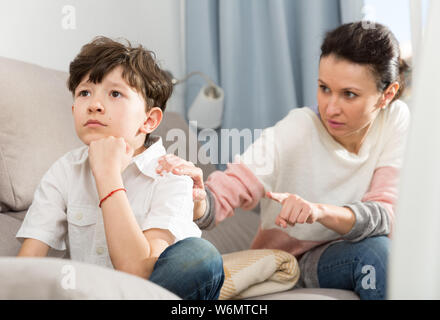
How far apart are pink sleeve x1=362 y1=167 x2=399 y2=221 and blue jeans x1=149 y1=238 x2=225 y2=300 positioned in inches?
19.9

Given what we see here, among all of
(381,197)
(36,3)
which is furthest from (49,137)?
(381,197)

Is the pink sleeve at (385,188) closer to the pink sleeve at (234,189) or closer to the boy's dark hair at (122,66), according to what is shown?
the pink sleeve at (234,189)

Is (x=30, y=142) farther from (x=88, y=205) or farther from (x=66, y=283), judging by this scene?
(x=66, y=283)

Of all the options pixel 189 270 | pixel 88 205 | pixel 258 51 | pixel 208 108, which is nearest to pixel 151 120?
pixel 88 205

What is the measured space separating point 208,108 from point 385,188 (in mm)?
937

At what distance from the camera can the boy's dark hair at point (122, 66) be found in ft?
2.96

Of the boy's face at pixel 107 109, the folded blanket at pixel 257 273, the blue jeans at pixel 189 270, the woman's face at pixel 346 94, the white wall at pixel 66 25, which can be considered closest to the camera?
the blue jeans at pixel 189 270

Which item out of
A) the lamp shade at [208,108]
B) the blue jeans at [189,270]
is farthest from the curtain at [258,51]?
the blue jeans at [189,270]

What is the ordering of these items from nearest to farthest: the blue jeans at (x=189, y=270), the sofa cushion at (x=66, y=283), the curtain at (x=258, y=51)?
1. the sofa cushion at (x=66, y=283)
2. the blue jeans at (x=189, y=270)
3. the curtain at (x=258, y=51)

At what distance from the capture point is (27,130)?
118 cm

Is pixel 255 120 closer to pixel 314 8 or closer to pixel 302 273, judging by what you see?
pixel 314 8

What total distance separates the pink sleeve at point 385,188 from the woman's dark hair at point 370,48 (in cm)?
20

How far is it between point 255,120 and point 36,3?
0.91 metres

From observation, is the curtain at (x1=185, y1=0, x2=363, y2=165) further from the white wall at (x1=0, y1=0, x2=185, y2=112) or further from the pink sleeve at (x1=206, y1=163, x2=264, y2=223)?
the pink sleeve at (x1=206, y1=163, x2=264, y2=223)
